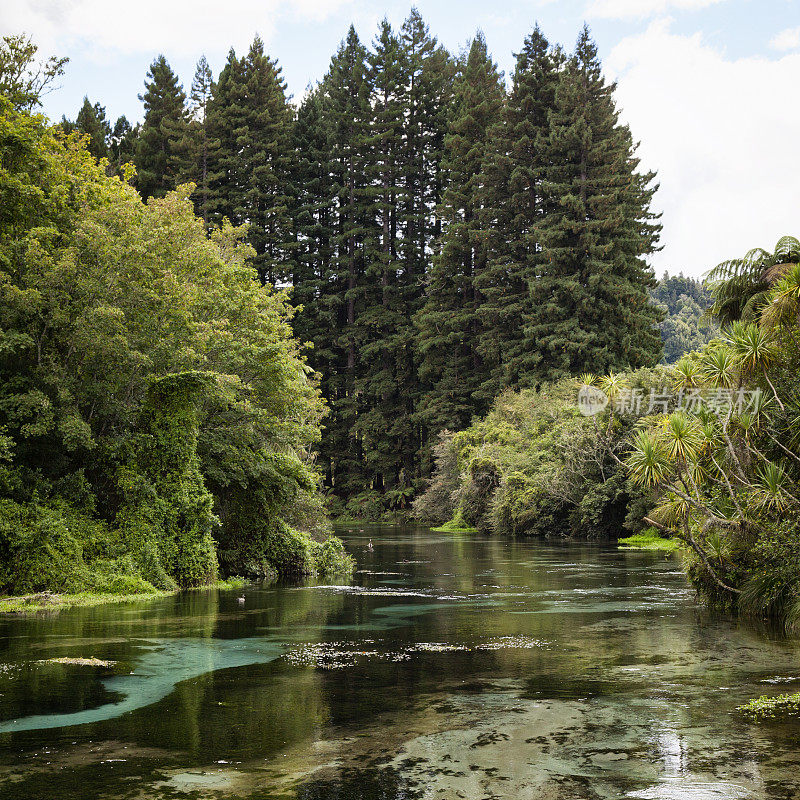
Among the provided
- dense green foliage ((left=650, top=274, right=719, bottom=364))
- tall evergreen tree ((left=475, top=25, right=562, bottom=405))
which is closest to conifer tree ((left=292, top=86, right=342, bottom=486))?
Result: tall evergreen tree ((left=475, top=25, right=562, bottom=405))

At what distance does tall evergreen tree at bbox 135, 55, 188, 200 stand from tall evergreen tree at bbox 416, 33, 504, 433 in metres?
21.7

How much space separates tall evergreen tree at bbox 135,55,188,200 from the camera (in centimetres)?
7488

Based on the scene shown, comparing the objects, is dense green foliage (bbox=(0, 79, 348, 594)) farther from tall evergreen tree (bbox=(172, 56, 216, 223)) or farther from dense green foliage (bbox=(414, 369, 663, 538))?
tall evergreen tree (bbox=(172, 56, 216, 223))

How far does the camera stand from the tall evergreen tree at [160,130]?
74.9 m

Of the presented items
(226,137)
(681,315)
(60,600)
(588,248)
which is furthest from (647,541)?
(681,315)

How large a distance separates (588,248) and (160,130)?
35581 millimetres

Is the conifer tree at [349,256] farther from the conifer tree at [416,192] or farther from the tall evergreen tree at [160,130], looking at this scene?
the tall evergreen tree at [160,130]

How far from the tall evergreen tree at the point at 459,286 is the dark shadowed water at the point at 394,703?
2035 inches

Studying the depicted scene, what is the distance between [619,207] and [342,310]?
26.9m

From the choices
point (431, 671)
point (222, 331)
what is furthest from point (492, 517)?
point (431, 671)

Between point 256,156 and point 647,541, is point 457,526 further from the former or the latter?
point 256,156

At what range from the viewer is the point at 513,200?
70750 millimetres

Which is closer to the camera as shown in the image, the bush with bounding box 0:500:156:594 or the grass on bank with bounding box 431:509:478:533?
the bush with bounding box 0:500:156:594

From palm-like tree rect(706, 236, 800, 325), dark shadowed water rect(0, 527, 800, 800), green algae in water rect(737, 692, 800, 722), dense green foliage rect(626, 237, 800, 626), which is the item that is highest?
palm-like tree rect(706, 236, 800, 325)
